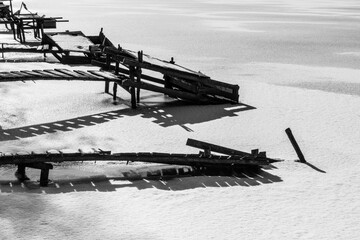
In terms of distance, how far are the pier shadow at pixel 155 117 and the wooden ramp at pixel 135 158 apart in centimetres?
312

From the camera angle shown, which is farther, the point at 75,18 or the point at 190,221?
the point at 75,18

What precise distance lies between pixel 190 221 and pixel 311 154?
536 cm

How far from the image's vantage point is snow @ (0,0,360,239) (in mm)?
10359

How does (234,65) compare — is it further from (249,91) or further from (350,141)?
(350,141)

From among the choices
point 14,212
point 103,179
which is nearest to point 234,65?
point 103,179

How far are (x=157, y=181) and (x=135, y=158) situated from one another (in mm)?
721

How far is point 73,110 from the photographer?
18703mm

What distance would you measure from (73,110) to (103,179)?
664 cm

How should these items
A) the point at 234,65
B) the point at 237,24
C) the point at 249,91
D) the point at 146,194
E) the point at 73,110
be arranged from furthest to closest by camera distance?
the point at 237,24 → the point at 234,65 → the point at 249,91 → the point at 73,110 → the point at 146,194

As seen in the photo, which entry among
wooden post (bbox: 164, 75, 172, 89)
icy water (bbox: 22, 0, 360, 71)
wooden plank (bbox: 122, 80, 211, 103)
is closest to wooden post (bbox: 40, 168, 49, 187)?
wooden plank (bbox: 122, 80, 211, 103)

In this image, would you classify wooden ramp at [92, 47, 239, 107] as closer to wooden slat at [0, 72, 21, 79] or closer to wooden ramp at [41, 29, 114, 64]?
wooden slat at [0, 72, 21, 79]

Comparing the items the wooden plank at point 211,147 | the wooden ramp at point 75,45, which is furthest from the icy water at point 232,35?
the wooden plank at point 211,147

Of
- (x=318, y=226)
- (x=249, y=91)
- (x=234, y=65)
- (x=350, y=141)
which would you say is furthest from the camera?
(x=234, y=65)

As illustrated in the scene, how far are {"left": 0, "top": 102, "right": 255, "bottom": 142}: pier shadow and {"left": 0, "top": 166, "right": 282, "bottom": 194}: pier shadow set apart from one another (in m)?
3.64
